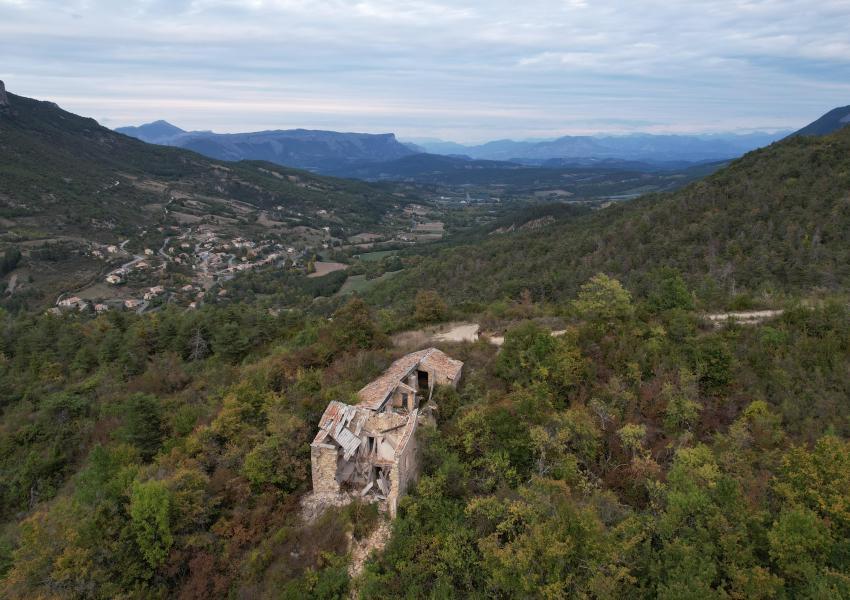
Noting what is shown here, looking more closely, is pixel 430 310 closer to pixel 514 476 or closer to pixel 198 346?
pixel 514 476

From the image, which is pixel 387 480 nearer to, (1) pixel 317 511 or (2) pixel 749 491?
(1) pixel 317 511

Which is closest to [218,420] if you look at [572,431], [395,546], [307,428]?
[307,428]

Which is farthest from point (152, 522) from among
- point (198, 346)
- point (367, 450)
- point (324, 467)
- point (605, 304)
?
point (605, 304)

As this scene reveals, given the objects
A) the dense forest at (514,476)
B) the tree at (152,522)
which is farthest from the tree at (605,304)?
the tree at (152,522)

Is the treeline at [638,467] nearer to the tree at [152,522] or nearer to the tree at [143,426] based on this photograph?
the tree at [152,522]

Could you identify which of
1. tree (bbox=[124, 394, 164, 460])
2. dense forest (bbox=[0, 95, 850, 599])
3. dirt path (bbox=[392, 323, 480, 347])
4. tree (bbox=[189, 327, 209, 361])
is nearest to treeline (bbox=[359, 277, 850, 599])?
dense forest (bbox=[0, 95, 850, 599])

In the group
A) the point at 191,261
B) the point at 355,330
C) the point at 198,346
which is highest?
the point at 355,330
